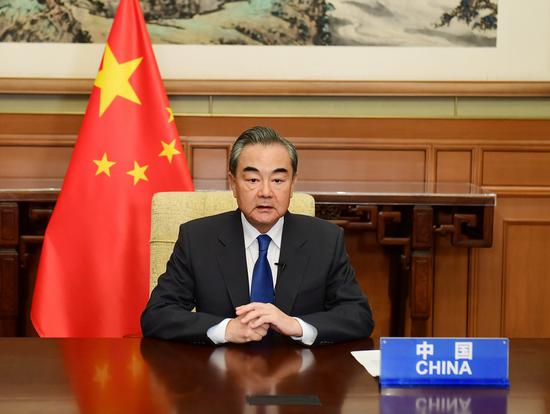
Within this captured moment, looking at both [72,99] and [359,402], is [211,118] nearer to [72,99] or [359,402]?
[72,99]

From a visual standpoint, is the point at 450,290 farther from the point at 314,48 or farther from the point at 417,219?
the point at 314,48

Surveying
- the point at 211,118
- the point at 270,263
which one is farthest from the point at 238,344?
the point at 211,118

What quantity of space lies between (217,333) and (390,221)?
5.69ft

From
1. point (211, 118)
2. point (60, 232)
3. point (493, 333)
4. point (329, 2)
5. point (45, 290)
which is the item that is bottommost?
point (493, 333)

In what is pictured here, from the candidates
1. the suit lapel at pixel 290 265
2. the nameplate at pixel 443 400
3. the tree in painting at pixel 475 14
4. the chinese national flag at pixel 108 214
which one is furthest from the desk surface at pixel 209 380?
the tree in painting at pixel 475 14

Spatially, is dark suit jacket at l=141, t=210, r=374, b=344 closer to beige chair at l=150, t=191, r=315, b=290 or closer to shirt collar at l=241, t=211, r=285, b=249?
shirt collar at l=241, t=211, r=285, b=249

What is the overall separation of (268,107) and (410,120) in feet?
2.33

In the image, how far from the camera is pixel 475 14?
14.4 ft

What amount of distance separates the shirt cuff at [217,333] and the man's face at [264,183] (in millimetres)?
450

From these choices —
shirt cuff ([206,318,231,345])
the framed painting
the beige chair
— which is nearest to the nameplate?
shirt cuff ([206,318,231,345])

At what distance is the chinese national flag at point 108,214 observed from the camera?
3.77 meters

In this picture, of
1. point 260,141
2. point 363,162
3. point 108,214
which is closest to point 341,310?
point 260,141

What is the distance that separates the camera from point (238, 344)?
7.41 ft

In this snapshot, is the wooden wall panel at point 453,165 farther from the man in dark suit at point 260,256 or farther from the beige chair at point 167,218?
the man in dark suit at point 260,256
